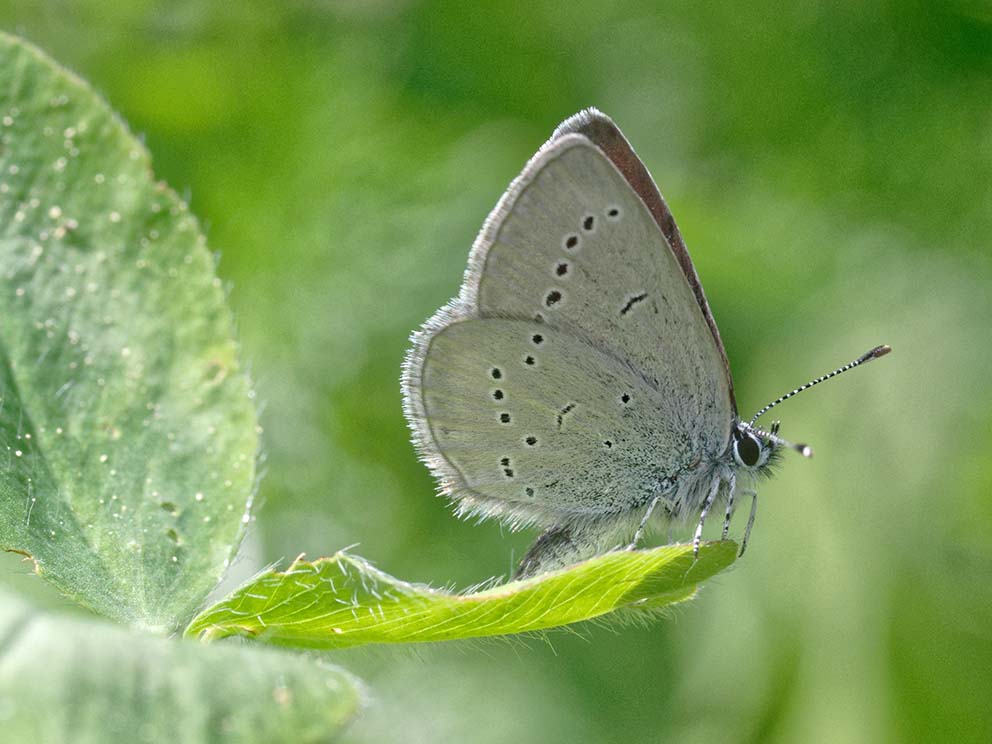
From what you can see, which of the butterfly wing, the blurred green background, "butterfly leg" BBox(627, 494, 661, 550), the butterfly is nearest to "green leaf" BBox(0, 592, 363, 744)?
the butterfly

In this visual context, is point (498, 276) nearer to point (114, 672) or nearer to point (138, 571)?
point (138, 571)

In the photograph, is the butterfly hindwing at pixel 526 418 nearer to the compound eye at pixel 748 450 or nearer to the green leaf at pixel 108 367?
the compound eye at pixel 748 450

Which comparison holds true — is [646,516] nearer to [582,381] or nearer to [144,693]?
[582,381]

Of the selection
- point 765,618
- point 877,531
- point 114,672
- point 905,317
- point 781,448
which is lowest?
point 765,618

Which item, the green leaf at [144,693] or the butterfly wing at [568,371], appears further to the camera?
the butterfly wing at [568,371]

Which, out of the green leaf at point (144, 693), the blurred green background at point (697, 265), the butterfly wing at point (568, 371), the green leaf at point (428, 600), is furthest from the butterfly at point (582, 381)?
the green leaf at point (144, 693)

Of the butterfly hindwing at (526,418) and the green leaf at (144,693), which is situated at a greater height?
the green leaf at (144,693)

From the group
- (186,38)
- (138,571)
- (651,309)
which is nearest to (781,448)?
(651,309)
